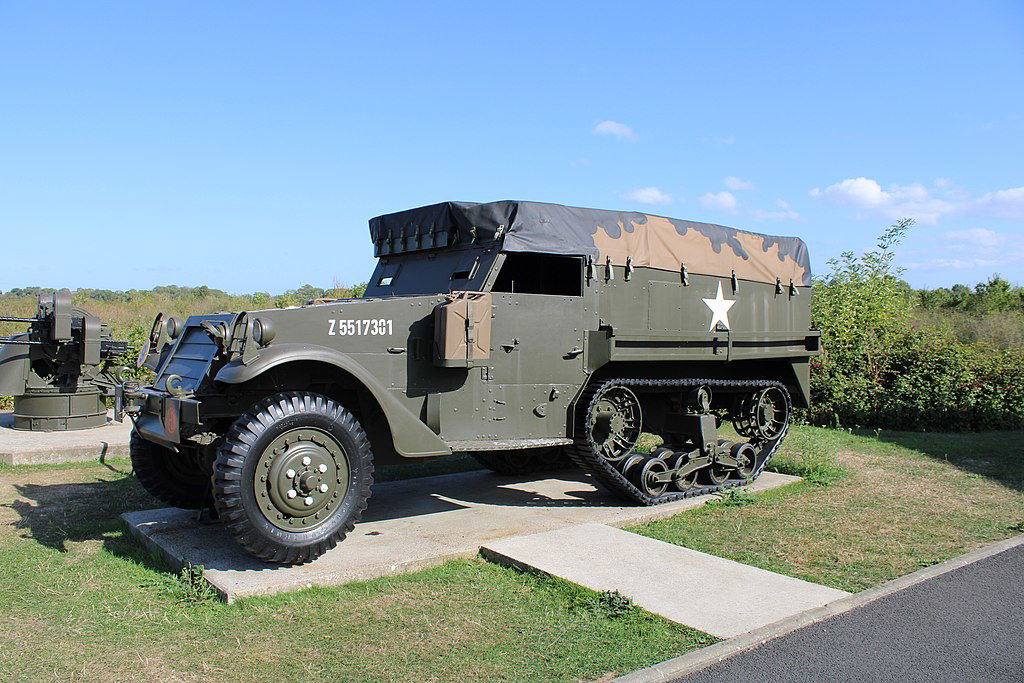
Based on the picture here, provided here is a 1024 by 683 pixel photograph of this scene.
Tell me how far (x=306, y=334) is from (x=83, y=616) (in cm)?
211

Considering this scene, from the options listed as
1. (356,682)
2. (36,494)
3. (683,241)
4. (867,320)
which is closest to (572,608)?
(356,682)

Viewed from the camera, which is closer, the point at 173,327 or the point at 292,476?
the point at 292,476

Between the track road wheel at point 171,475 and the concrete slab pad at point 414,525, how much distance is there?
17 cm

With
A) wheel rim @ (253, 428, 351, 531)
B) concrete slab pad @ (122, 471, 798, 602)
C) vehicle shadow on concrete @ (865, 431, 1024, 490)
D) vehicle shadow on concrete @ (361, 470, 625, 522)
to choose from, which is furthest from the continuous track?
vehicle shadow on concrete @ (865, 431, 1024, 490)

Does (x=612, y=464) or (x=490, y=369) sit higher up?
(x=490, y=369)

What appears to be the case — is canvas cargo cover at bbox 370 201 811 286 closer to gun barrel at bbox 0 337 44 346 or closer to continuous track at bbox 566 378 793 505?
continuous track at bbox 566 378 793 505

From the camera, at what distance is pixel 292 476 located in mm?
5312

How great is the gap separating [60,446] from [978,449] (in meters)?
11.1

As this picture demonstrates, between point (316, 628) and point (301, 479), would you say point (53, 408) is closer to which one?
point (301, 479)

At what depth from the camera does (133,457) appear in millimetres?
6566

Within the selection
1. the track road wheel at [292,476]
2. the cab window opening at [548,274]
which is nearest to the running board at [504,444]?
the track road wheel at [292,476]

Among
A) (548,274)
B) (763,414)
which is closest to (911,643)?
(548,274)

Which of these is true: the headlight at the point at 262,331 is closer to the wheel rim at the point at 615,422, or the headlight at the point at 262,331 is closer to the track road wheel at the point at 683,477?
the wheel rim at the point at 615,422

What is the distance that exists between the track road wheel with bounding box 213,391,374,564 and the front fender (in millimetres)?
235
